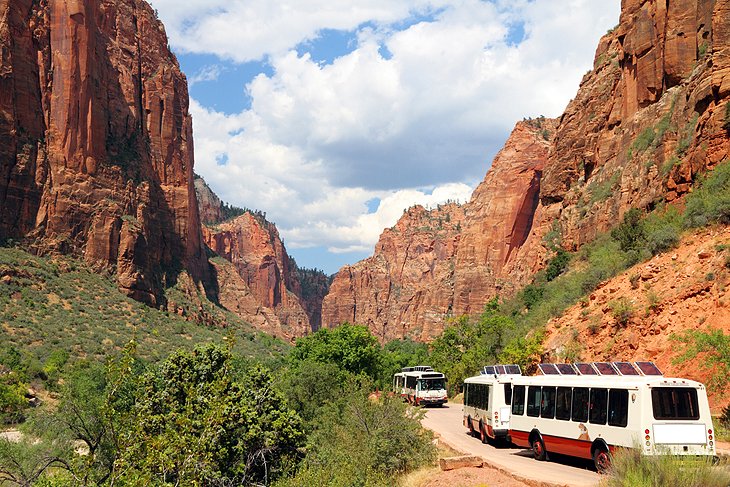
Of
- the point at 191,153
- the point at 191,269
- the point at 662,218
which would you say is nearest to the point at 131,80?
the point at 191,153

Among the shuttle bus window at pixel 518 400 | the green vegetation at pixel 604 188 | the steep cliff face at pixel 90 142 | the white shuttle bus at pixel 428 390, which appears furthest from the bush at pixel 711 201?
the steep cliff face at pixel 90 142

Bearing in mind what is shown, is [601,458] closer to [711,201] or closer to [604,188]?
[711,201]

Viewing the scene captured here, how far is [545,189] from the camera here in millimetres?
73438

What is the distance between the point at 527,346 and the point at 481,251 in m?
95.6

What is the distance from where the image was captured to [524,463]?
19.1 m

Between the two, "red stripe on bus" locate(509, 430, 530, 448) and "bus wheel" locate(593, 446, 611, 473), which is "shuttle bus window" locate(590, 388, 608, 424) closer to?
"bus wheel" locate(593, 446, 611, 473)

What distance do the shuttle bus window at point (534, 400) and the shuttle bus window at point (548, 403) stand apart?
0.85ft

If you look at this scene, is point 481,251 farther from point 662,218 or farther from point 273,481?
point 273,481

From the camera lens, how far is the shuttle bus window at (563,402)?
18.6 metres

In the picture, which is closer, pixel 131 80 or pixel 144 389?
pixel 144 389

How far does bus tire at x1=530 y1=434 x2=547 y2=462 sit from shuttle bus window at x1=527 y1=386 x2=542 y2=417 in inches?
31.5

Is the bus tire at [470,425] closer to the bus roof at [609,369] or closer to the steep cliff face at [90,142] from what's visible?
the bus roof at [609,369]

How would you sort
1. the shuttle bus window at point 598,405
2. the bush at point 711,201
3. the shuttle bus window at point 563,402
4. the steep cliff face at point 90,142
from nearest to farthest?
the shuttle bus window at point 598,405 < the shuttle bus window at point 563,402 < the bush at point 711,201 < the steep cliff face at point 90,142

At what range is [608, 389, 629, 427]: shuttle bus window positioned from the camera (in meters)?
15.9
